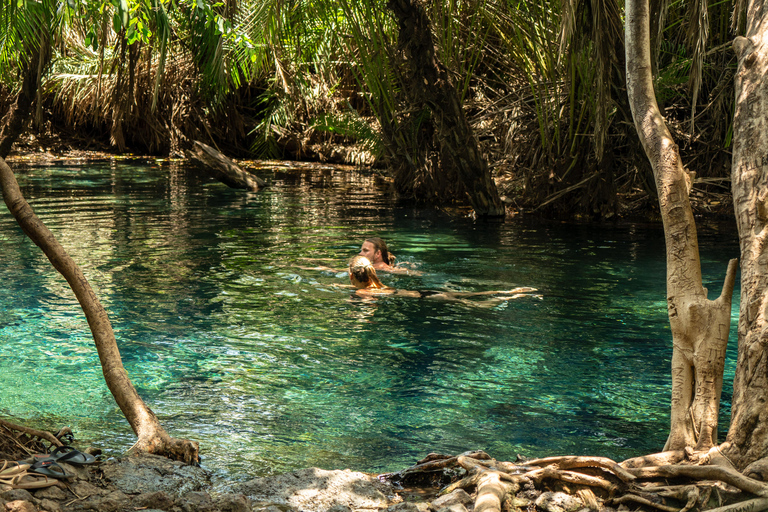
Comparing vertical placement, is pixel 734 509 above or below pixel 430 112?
below

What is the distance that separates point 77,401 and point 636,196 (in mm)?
12085

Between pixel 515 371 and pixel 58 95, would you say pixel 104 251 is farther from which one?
pixel 58 95

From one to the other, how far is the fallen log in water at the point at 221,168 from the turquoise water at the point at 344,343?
4569 mm

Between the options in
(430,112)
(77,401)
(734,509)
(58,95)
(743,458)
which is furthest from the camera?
(58,95)

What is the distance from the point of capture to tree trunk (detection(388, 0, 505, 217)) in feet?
41.0

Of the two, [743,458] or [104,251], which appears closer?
[743,458]

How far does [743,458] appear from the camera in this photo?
362cm

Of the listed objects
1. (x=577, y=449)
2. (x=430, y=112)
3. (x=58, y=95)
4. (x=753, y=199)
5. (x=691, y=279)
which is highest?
(x=58, y=95)

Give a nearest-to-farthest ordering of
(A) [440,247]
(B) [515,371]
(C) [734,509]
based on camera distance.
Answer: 1. (C) [734,509]
2. (B) [515,371]
3. (A) [440,247]

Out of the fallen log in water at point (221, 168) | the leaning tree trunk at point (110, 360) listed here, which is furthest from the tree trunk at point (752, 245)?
the fallen log in water at point (221, 168)

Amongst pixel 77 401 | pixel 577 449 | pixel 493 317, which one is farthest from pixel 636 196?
pixel 77 401

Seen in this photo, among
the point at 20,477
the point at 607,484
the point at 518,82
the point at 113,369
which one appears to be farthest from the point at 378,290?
the point at 518,82

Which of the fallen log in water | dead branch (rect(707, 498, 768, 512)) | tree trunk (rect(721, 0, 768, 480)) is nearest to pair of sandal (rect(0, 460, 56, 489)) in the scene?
dead branch (rect(707, 498, 768, 512))

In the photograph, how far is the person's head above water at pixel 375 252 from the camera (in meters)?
9.06
